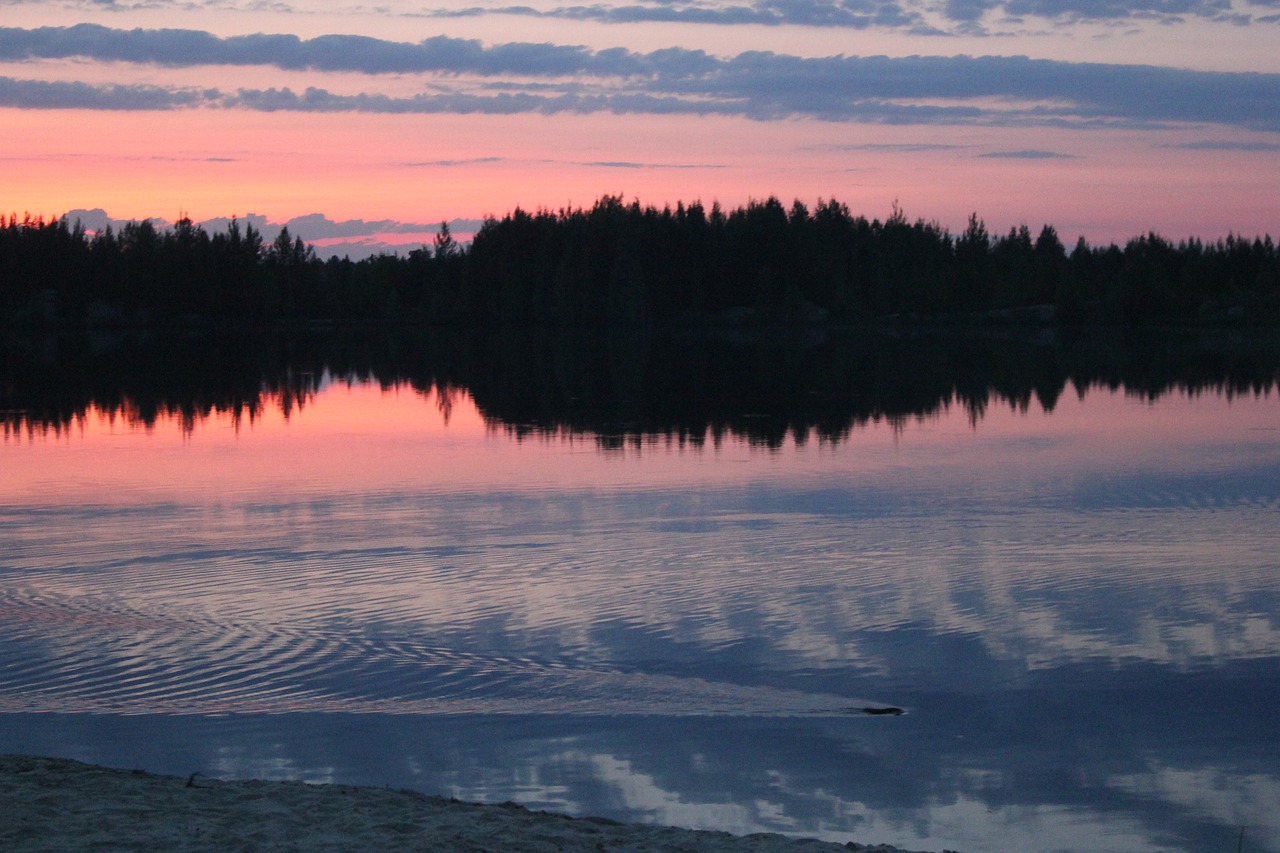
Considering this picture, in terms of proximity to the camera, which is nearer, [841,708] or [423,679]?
[841,708]

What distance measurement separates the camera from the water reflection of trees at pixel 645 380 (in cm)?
2805

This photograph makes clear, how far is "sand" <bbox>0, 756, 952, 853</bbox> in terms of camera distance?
6.15 m

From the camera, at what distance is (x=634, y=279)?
123 meters

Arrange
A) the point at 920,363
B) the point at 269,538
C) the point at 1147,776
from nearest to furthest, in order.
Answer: the point at 1147,776, the point at 269,538, the point at 920,363

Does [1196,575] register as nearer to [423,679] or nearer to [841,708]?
[841,708]

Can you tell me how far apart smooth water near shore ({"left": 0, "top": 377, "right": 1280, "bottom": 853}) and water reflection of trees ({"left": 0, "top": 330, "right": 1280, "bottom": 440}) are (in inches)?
285

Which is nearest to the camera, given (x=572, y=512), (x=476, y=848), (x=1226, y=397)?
(x=476, y=848)

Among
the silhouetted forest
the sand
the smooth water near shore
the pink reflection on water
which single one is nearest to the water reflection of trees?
the pink reflection on water

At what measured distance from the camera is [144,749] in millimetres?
8188

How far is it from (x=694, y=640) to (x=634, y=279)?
113434 mm

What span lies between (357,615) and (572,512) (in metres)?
5.32

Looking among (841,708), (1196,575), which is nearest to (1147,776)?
(841,708)

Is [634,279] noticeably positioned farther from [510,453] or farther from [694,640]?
[694,640]

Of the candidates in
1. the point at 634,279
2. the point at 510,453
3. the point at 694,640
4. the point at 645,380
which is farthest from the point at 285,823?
the point at 634,279
